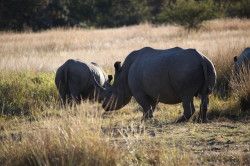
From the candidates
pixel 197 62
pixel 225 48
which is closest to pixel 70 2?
pixel 225 48

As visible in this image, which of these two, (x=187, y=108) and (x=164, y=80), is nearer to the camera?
(x=187, y=108)

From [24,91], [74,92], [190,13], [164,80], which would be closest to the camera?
[164,80]

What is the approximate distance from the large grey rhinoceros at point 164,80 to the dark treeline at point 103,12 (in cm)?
2087

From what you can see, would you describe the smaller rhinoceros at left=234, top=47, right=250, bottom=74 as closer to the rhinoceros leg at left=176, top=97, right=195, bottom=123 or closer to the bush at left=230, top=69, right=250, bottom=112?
the bush at left=230, top=69, right=250, bottom=112

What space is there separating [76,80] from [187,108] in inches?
135

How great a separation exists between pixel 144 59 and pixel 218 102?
1812 millimetres

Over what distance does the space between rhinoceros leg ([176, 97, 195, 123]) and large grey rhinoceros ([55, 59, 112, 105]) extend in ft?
9.26

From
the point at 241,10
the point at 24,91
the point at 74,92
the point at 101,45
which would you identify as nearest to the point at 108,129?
the point at 74,92

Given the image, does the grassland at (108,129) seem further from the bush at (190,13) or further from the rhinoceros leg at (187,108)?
the bush at (190,13)

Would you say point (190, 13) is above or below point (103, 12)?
above

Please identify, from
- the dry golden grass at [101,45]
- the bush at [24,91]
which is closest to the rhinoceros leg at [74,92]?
the bush at [24,91]

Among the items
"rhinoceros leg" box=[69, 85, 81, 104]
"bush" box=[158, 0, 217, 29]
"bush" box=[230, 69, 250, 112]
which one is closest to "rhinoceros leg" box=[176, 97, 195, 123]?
"bush" box=[230, 69, 250, 112]

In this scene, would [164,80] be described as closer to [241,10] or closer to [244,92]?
[244,92]

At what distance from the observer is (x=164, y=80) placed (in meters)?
10.5
